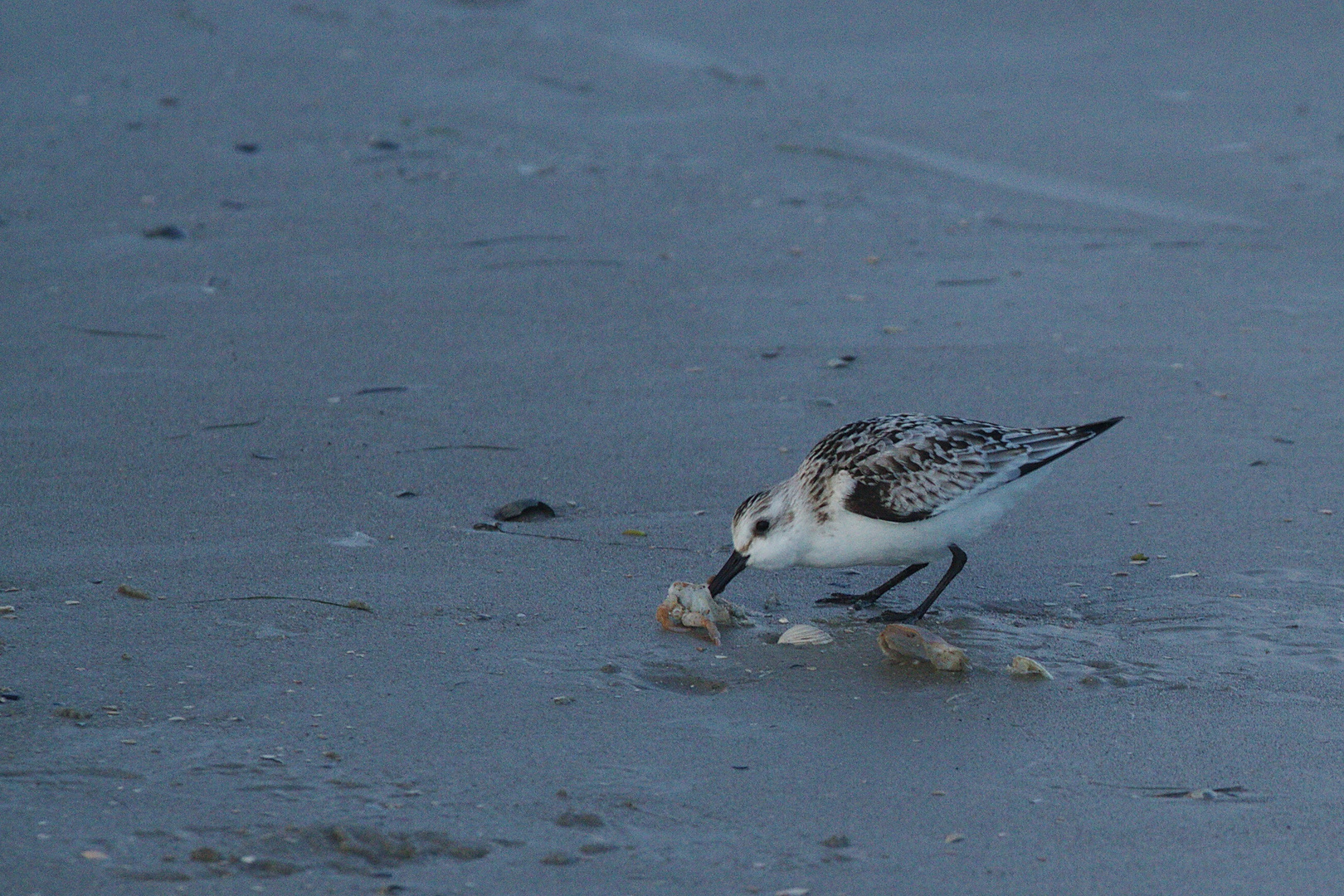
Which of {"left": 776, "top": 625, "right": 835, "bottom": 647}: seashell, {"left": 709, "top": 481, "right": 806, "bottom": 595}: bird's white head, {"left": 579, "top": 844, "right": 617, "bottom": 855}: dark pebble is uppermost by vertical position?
{"left": 709, "top": 481, "right": 806, "bottom": 595}: bird's white head

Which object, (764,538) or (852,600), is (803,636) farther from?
(852,600)

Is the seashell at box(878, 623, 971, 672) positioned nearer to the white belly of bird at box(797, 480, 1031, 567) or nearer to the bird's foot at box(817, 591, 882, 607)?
the white belly of bird at box(797, 480, 1031, 567)

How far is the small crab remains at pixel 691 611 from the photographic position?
454 centimetres

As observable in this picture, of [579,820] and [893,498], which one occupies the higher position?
[893,498]

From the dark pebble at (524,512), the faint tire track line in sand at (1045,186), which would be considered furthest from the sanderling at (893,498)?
the faint tire track line in sand at (1045,186)

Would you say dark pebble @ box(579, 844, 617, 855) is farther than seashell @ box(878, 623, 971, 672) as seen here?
No

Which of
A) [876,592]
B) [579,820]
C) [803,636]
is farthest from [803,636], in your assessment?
[579,820]

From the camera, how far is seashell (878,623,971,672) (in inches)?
171

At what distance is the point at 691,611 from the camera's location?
455 cm

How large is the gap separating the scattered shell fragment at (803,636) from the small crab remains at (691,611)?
0.61 feet

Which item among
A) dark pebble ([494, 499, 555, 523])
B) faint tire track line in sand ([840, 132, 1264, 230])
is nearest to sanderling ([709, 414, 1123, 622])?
dark pebble ([494, 499, 555, 523])

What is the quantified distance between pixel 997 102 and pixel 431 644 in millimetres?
8129

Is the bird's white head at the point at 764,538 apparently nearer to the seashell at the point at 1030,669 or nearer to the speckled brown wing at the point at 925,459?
the speckled brown wing at the point at 925,459

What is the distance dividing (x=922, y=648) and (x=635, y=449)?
1854 millimetres
